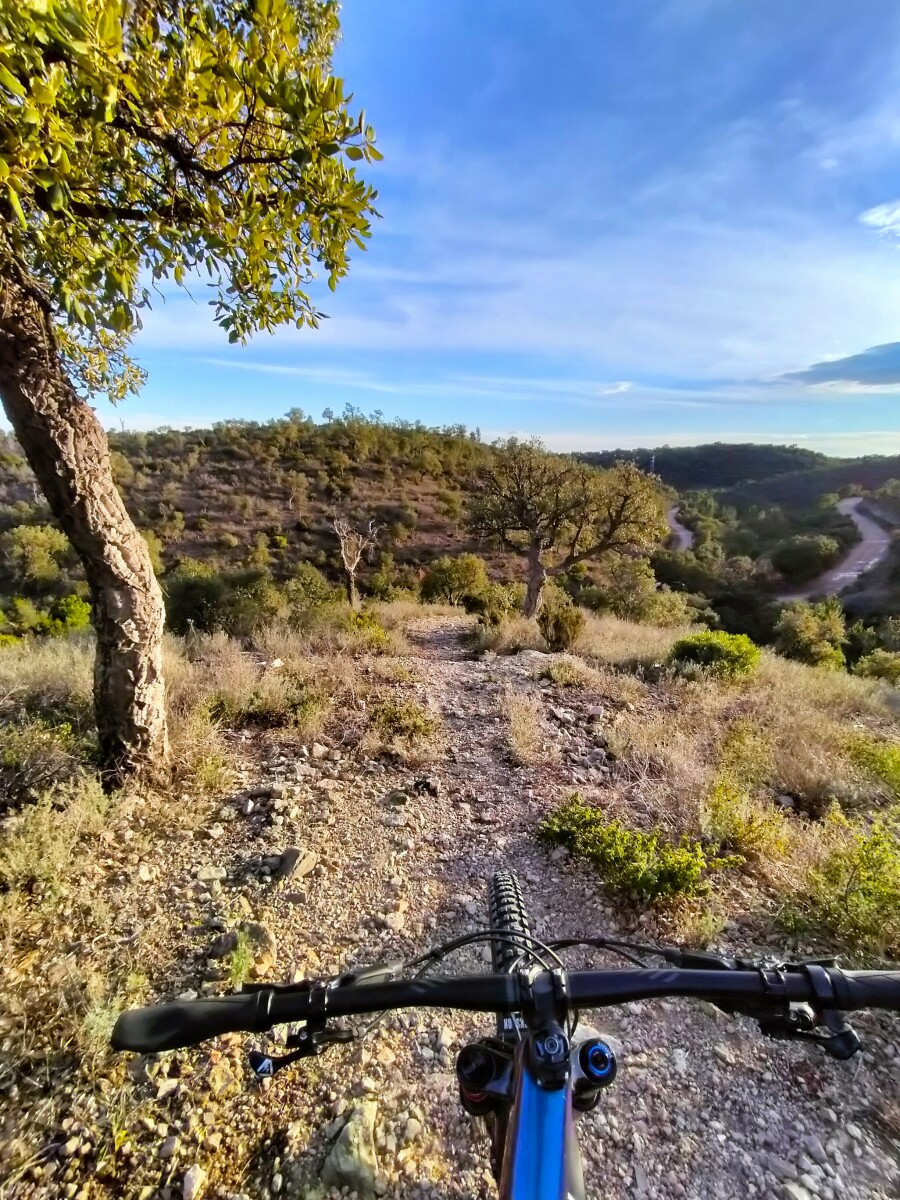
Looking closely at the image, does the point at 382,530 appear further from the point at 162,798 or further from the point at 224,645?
the point at 162,798

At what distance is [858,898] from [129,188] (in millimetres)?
4735

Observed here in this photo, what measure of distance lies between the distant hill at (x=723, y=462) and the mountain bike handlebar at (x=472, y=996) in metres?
59.4

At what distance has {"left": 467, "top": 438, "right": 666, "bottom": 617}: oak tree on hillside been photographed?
47.2 feet

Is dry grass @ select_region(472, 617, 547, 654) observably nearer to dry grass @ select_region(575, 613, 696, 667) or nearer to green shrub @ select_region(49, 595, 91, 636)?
dry grass @ select_region(575, 613, 696, 667)

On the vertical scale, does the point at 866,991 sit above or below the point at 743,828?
above

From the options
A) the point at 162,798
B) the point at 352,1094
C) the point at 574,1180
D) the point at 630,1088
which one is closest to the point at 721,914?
the point at 630,1088

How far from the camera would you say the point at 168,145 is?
6.30 ft

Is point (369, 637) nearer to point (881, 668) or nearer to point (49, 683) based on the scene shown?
point (49, 683)

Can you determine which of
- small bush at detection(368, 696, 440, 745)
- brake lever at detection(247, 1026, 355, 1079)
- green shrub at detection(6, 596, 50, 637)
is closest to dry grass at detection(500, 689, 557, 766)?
small bush at detection(368, 696, 440, 745)

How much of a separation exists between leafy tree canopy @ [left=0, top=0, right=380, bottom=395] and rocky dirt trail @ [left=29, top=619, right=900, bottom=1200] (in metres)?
2.86

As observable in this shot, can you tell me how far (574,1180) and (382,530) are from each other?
28999mm

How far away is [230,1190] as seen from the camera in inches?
63.2

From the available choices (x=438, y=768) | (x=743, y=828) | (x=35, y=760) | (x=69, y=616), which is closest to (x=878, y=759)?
(x=743, y=828)

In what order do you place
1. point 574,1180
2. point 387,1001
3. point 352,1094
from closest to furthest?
point 574,1180 → point 387,1001 → point 352,1094
